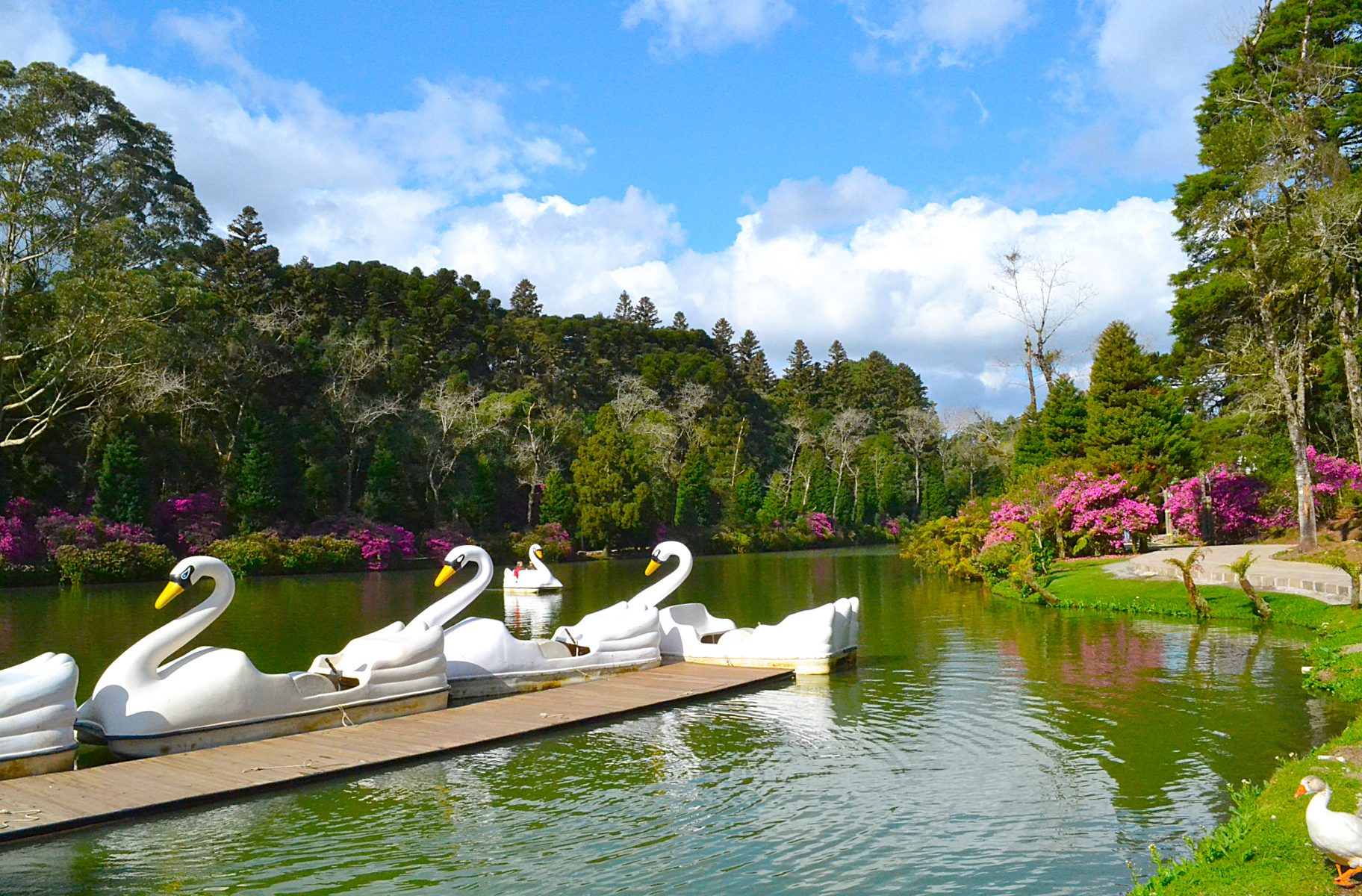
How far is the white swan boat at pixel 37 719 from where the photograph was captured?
8.41 metres

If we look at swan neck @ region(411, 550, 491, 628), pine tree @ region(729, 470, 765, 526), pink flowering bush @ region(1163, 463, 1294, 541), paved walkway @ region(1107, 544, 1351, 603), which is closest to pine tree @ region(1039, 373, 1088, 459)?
pink flowering bush @ region(1163, 463, 1294, 541)

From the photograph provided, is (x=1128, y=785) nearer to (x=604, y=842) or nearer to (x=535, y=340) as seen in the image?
(x=604, y=842)

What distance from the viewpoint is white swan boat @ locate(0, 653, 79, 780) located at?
8.41m

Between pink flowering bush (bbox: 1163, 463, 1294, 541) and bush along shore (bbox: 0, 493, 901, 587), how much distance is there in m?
25.3

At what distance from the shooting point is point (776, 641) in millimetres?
14938

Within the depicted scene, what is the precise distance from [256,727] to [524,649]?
3960mm

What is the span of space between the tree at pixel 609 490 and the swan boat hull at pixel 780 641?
3307cm

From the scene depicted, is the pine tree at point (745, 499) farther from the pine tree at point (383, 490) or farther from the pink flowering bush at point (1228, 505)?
the pink flowering bush at point (1228, 505)

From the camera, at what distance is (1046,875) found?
6.98 metres

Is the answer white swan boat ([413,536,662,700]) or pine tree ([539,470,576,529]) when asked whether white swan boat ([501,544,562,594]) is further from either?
pine tree ([539,470,576,529])

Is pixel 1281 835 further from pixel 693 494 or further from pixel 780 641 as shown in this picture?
pixel 693 494

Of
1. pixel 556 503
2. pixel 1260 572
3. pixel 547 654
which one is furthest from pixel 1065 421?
pixel 547 654

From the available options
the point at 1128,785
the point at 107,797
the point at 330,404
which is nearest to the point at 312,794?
the point at 107,797

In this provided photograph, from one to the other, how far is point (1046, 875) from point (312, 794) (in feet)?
19.4
